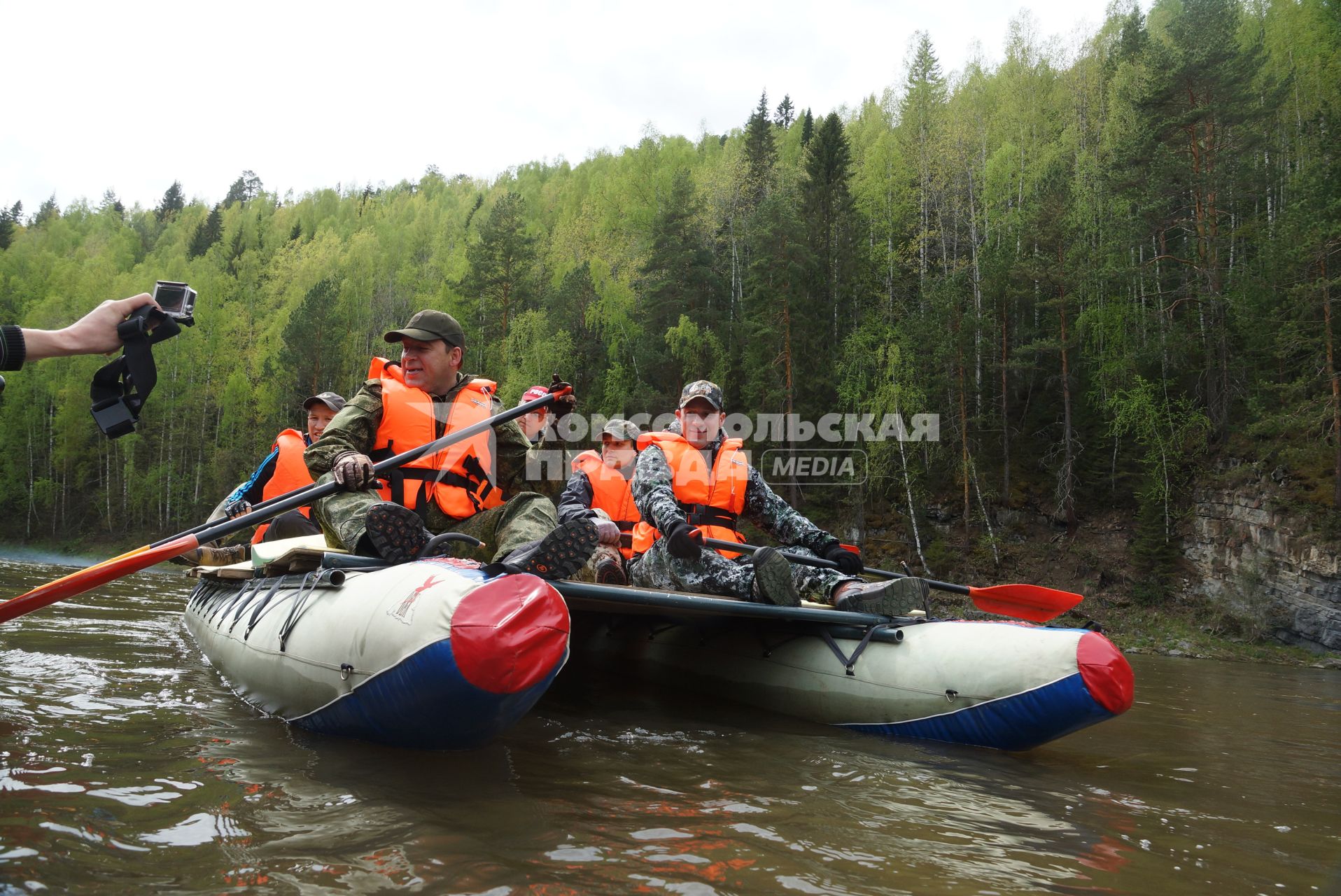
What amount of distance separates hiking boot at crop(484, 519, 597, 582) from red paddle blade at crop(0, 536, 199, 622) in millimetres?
1589

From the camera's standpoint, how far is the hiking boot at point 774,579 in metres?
4.25

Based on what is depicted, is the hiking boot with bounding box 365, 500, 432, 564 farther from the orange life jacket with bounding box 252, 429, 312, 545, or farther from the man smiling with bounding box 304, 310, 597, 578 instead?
the orange life jacket with bounding box 252, 429, 312, 545

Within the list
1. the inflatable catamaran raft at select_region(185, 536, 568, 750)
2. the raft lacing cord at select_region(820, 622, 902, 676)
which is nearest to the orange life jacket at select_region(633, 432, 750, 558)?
the raft lacing cord at select_region(820, 622, 902, 676)

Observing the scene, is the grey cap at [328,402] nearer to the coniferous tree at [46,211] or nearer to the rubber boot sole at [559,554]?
the rubber boot sole at [559,554]

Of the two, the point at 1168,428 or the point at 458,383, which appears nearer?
the point at 458,383

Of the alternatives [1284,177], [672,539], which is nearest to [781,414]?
[1284,177]

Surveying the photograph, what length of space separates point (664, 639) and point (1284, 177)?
78.2 ft

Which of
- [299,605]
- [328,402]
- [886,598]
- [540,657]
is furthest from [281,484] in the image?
[886,598]

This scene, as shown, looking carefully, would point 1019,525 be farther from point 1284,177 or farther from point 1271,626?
point 1284,177

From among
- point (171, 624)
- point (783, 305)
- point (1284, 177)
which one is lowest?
point (171, 624)

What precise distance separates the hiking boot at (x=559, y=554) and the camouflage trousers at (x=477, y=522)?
506 mm

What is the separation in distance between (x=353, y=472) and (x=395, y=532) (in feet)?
1.12

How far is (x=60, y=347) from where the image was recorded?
2.31 m

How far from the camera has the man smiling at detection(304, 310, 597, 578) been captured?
4.15 metres
